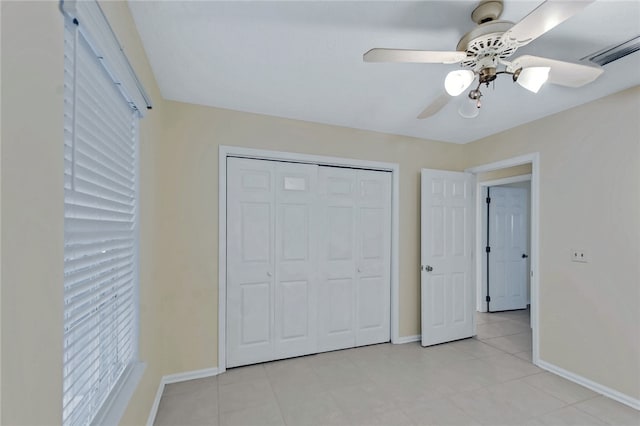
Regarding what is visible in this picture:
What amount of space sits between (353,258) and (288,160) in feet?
4.22

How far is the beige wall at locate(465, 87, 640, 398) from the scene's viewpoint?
2381mm

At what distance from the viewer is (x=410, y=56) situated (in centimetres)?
146

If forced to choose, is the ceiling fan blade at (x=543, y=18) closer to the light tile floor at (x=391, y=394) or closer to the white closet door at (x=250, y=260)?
the white closet door at (x=250, y=260)

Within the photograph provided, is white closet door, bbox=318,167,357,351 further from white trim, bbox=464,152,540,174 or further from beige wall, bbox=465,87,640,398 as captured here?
beige wall, bbox=465,87,640,398

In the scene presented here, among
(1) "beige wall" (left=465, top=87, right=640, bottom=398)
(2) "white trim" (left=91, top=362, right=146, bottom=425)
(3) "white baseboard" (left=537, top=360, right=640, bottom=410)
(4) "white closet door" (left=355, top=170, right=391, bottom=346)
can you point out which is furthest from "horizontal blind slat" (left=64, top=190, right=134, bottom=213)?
(3) "white baseboard" (left=537, top=360, right=640, bottom=410)

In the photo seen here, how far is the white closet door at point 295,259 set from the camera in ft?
10.0

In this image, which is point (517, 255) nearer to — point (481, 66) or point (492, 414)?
point (492, 414)

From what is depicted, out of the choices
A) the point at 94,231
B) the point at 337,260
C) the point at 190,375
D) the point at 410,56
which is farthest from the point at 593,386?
the point at 94,231

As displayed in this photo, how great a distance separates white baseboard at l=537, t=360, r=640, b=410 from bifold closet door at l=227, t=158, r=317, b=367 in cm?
225

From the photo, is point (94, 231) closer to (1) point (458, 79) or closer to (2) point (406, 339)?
(1) point (458, 79)

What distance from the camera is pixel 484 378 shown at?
2.71 meters

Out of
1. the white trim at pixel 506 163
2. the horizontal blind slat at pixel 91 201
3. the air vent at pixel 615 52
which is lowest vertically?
the horizontal blind slat at pixel 91 201

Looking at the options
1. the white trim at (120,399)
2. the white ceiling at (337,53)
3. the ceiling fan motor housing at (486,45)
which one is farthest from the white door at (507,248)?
the white trim at (120,399)

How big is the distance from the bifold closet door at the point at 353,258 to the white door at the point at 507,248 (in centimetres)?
241
